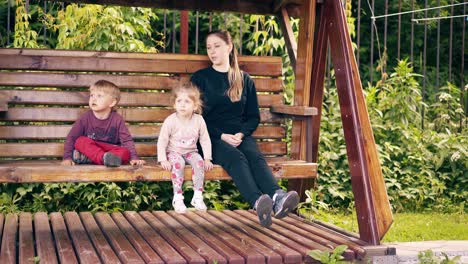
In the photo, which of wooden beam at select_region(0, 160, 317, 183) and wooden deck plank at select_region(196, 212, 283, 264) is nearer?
wooden deck plank at select_region(196, 212, 283, 264)

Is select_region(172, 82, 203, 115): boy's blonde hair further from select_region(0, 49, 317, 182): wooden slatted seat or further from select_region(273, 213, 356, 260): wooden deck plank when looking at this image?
select_region(273, 213, 356, 260): wooden deck plank

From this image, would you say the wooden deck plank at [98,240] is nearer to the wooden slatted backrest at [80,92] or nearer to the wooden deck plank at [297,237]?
the wooden slatted backrest at [80,92]

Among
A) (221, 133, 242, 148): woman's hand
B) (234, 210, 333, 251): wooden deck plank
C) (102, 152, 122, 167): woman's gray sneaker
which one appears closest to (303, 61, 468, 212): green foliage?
(234, 210, 333, 251): wooden deck plank

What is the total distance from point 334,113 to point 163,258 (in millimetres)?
3650

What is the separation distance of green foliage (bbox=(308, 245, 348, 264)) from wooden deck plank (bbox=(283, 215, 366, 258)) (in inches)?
4.6

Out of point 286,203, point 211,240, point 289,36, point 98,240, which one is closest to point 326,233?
point 286,203

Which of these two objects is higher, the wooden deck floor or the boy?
the boy

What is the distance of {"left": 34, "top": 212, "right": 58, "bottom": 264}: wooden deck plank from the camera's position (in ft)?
13.1

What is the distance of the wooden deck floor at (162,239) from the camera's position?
4035mm

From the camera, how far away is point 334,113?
730 cm

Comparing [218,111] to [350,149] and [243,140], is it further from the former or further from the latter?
[350,149]

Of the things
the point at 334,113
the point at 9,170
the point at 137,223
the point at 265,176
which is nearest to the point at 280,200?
the point at 265,176

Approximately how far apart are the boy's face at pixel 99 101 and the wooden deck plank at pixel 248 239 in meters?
1.02

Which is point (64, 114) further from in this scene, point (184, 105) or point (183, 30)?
point (183, 30)
